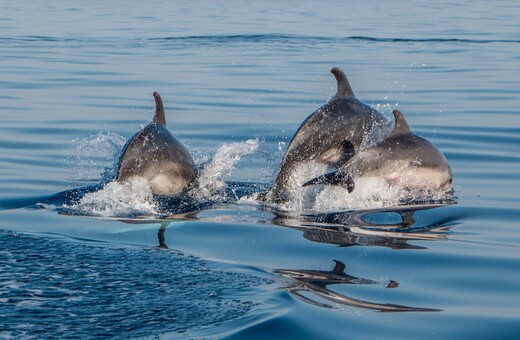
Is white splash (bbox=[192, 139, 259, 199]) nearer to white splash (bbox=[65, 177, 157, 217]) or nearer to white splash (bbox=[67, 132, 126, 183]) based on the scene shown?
white splash (bbox=[65, 177, 157, 217])

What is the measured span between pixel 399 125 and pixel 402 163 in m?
0.39

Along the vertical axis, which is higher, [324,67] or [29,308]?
[324,67]

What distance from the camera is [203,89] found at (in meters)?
22.9

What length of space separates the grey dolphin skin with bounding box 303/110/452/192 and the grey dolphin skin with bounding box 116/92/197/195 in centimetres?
171

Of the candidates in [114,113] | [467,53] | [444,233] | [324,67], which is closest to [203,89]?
[114,113]

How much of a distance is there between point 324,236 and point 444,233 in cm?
106

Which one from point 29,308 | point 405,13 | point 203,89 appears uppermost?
point 405,13

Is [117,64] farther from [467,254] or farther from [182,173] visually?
[467,254]

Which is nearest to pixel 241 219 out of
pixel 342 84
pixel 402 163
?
pixel 402 163

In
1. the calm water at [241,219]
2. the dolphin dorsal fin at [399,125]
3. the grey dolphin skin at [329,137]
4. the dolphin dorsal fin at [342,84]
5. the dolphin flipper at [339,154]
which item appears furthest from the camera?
the dolphin dorsal fin at [342,84]

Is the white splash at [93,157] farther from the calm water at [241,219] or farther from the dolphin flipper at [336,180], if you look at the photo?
the dolphin flipper at [336,180]

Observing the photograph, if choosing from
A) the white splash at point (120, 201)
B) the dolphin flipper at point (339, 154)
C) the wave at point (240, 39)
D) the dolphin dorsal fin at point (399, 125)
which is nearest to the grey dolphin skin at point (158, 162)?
the white splash at point (120, 201)

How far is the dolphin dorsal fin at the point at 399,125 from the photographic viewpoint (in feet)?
36.2

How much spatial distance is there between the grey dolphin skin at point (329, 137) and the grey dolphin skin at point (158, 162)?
986 millimetres
